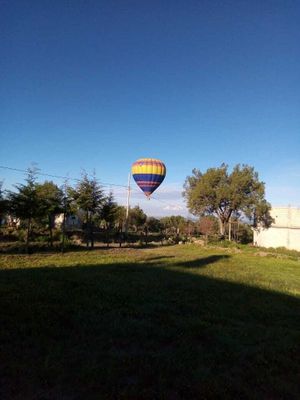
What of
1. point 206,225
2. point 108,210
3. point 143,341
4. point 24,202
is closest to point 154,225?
point 206,225

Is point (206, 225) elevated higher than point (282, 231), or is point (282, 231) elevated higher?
point (206, 225)

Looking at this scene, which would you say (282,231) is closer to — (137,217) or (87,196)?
(137,217)

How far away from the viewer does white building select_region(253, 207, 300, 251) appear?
1670 inches

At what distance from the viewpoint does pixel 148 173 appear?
32.5m

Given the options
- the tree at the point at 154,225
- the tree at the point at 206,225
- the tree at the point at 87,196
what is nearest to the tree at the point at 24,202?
the tree at the point at 87,196

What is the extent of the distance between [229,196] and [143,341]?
4341 cm

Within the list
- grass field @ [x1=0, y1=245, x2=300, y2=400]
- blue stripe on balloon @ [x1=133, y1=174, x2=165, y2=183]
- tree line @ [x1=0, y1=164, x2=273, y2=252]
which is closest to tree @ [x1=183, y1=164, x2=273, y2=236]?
tree line @ [x1=0, y1=164, x2=273, y2=252]

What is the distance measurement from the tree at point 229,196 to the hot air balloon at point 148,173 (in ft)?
57.9

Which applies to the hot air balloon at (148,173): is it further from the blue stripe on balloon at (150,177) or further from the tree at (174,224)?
the tree at (174,224)

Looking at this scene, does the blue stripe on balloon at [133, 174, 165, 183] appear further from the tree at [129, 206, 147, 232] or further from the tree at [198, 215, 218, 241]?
the tree at [129, 206, 147, 232]

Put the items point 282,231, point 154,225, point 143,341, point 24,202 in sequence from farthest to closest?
1. point 154,225
2. point 282,231
3. point 24,202
4. point 143,341

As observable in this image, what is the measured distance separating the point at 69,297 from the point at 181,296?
3.48 meters

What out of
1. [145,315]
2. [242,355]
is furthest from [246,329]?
[145,315]

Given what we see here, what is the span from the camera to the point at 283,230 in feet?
145
